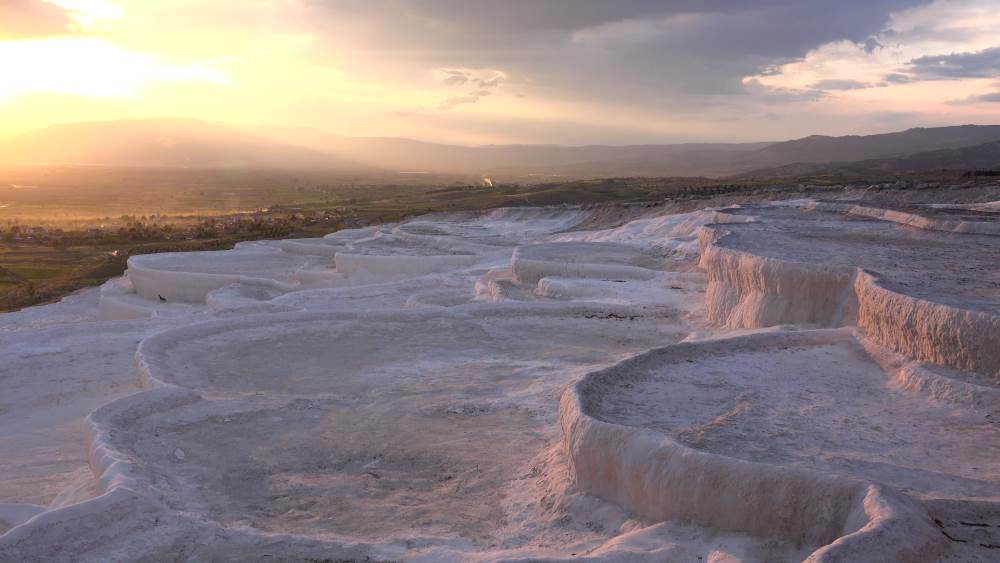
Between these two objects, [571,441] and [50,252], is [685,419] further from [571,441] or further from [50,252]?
[50,252]

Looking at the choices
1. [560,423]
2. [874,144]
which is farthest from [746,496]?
[874,144]

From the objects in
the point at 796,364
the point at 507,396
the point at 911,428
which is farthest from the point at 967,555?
the point at 507,396

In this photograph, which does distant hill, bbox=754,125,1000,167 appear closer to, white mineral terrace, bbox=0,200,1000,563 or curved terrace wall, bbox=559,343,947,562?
white mineral terrace, bbox=0,200,1000,563

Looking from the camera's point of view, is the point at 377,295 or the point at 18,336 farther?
the point at 377,295

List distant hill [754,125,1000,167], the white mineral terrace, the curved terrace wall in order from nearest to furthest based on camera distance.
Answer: the curved terrace wall, the white mineral terrace, distant hill [754,125,1000,167]

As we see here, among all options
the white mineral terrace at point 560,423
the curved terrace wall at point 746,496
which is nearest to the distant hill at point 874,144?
the white mineral terrace at point 560,423

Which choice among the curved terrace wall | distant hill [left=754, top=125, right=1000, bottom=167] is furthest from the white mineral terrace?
distant hill [left=754, top=125, right=1000, bottom=167]

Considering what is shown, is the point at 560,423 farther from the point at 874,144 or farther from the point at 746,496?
the point at 874,144

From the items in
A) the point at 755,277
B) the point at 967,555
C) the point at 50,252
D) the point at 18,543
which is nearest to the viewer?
the point at 967,555

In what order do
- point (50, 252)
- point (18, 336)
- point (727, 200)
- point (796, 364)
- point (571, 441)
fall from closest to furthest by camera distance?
point (571, 441)
point (796, 364)
point (18, 336)
point (727, 200)
point (50, 252)
